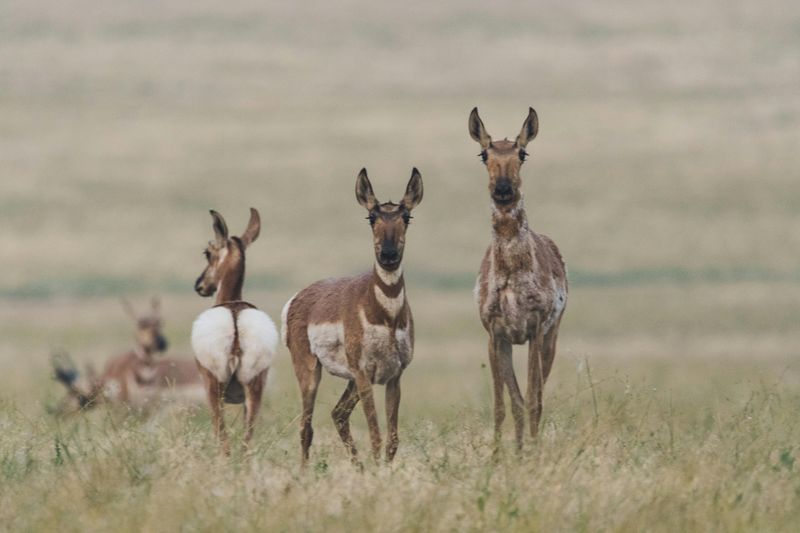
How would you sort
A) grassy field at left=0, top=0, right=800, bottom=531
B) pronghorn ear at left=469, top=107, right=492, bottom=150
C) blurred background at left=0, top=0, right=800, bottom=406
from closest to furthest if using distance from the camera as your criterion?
grassy field at left=0, top=0, right=800, bottom=531 → pronghorn ear at left=469, top=107, right=492, bottom=150 → blurred background at left=0, top=0, right=800, bottom=406

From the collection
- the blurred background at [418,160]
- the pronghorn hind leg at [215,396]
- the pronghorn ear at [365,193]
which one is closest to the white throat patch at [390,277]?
the pronghorn ear at [365,193]

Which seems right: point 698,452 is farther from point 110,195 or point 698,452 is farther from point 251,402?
point 110,195

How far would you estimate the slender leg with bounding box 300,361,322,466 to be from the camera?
37.0 ft

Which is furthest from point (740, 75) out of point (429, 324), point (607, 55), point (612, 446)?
point (612, 446)

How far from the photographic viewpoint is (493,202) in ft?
35.3

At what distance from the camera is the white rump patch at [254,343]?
1170 centimetres

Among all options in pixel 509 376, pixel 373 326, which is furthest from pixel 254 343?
pixel 509 376

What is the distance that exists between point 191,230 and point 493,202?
49.0 metres

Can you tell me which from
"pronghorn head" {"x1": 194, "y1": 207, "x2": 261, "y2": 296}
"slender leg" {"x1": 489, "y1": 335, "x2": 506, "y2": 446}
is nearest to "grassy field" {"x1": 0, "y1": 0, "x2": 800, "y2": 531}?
"slender leg" {"x1": 489, "y1": 335, "x2": 506, "y2": 446}

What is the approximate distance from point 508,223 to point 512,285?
367 millimetres

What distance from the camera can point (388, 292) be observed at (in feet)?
34.8

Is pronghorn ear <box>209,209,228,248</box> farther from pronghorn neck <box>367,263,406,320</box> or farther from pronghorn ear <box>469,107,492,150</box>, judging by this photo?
pronghorn ear <box>469,107,492,150</box>

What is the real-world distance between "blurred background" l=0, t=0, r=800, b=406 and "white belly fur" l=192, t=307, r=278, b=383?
47.0 ft

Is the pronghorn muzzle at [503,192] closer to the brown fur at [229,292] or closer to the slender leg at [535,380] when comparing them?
the slender leg at [535,380]
